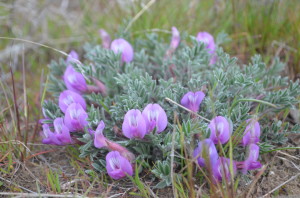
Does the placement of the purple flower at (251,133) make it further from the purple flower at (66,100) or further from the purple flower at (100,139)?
the purple flower at (66,100)

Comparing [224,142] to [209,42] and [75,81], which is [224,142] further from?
[75,81]

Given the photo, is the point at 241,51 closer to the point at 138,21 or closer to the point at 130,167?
the point at 138,21

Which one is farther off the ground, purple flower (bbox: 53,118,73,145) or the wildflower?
the wildflower

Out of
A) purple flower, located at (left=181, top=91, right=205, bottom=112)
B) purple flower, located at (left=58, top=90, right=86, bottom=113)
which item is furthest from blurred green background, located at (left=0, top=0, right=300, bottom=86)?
purple flower, located at (left=58, top=90, right=86, bottom=113)

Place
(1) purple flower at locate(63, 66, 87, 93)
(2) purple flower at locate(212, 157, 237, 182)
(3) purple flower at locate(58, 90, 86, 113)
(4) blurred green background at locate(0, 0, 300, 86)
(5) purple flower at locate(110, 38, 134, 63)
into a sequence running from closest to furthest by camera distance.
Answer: (2) purple flower at locate(212, 157, 237, 182) < (3) purple flower at locate(58, 90, 86, 113) < (1) purple flower at locate(63, 66, 87, 93) < (5) purple flower at locate(110, 38, 134, 63) < (4) blurred green background at locate(0, 0, 300, 86)

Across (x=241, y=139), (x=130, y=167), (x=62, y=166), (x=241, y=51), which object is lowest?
(x=62, y=166)

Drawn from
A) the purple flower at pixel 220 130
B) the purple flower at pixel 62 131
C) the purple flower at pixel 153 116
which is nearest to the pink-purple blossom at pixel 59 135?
the purple flower at pixel 62 131

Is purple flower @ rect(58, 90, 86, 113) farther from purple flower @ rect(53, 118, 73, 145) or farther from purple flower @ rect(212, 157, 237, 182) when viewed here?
purple flower @ rect(212, 157, 237, 182)

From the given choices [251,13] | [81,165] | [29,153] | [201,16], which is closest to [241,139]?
[81,165]
